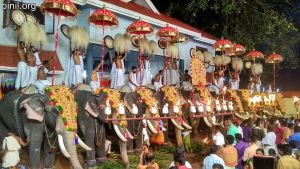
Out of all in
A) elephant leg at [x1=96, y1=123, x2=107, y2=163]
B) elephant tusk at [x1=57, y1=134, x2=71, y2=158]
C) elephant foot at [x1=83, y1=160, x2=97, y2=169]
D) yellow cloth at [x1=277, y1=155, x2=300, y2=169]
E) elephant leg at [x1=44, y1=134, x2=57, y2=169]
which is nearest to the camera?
yellow cloth at [x1=277, y1=155, x2=300, y2=169]

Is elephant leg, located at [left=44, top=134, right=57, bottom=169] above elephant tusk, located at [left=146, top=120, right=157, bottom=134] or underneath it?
underneath

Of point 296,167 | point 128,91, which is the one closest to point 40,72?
point 128,91

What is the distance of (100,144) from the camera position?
921 centimetres

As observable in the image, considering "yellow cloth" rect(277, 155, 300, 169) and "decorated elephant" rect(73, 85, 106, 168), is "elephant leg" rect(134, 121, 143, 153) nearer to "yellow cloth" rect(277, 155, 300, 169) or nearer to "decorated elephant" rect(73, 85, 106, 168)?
"decorated elephant" rect(73, 85, 106, 168)

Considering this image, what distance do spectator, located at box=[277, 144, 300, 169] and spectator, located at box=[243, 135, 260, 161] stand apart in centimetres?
83

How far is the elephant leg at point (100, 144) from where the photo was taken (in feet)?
30.1

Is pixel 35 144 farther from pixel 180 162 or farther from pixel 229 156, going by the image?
pixel 229 156

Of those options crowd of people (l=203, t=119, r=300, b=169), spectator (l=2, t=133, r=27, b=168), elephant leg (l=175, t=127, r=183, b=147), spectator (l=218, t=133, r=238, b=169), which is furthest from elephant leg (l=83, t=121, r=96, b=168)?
elephant leg (l=175, t=127, r=183, b=147)

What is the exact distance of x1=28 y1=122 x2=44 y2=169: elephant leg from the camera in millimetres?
7742

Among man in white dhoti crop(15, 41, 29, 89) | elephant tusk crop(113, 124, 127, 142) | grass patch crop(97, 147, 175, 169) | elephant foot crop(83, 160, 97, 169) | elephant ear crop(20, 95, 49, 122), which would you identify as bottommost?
grass patch crop(97, 147, 175, 169)

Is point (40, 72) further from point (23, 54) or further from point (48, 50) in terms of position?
point (48, 50)

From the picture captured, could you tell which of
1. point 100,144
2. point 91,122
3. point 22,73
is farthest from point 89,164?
point 22,73

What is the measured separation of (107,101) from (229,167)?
3.23 meters

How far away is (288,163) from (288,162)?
0.02 metres
